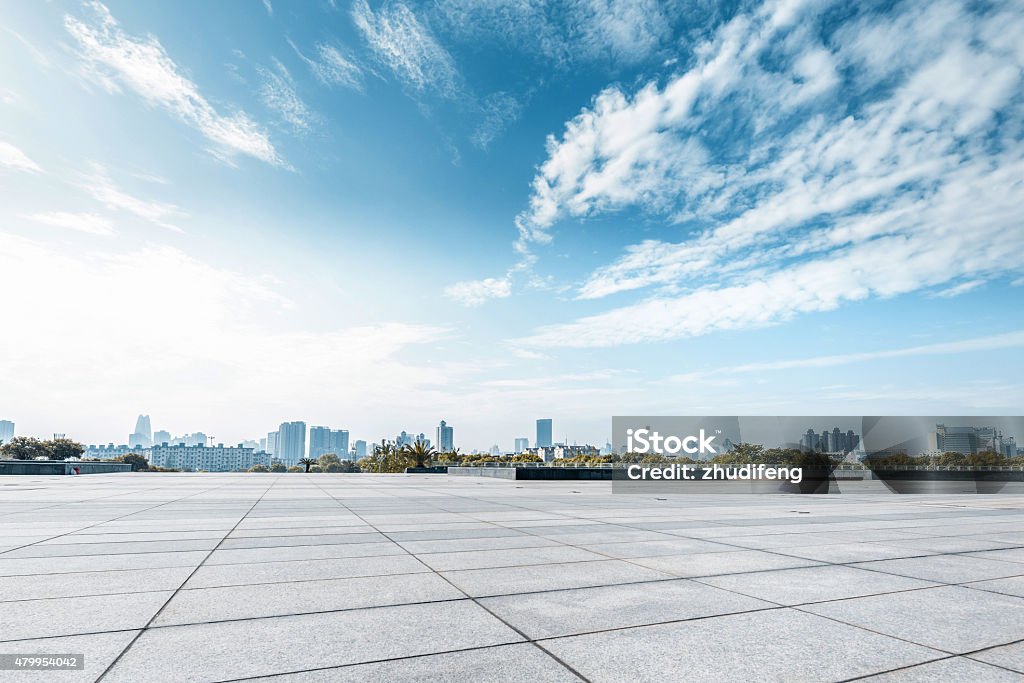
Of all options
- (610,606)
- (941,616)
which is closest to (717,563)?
(941,616)

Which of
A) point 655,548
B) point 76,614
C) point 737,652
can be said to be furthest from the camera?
point 655,548

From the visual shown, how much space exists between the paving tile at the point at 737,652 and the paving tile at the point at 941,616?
1.16ft

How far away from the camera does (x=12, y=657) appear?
4453 mm

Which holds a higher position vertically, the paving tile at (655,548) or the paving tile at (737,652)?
the paving tile at (737,652)

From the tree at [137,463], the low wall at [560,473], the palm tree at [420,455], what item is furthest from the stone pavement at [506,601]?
the tree at [137,463]

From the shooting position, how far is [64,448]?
75.4 m

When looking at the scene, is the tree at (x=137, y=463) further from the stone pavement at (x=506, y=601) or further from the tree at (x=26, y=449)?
the stone pavement at (x=506, y=601)

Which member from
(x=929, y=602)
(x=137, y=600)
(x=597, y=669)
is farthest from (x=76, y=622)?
(x=929, y=602)

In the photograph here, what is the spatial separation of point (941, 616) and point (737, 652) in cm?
260

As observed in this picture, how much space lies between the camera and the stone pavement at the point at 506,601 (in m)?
4.43

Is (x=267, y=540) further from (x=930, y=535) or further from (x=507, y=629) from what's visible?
(x=930, y=535)

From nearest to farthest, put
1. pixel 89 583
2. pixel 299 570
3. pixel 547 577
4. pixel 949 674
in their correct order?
pixel 949 674
pixel 89 583
pixel 547 577
pixel 299 570

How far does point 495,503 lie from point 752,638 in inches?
549

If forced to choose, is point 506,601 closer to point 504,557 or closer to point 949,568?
point 504,557
